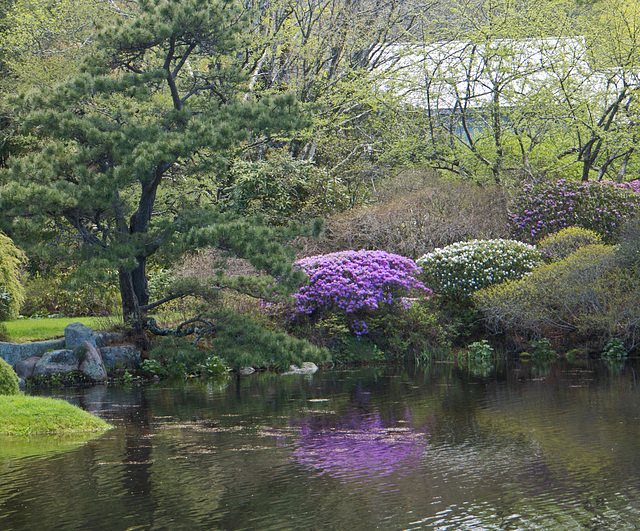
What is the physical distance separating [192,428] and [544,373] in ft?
24.9

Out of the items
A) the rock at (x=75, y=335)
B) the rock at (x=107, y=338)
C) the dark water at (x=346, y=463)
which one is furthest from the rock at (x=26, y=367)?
the dark water at (x=346, y=463)

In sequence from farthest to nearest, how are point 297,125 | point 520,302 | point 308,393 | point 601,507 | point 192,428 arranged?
point 520,302
point 297,125
point 308,393
point 192,428
point 601,507

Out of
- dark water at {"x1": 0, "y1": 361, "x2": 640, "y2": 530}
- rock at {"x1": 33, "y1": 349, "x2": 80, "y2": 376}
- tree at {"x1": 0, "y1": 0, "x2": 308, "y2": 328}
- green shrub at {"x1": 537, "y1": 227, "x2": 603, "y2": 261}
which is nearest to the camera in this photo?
dark water at {"x1": 0, "y1": 361, "x2": 640, "y2": 530}

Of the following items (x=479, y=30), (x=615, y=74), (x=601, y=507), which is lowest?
(x=601, y=507)

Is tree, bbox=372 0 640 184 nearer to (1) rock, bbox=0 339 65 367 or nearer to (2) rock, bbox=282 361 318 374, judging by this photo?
(2) rock, bbox=282 361 318 374

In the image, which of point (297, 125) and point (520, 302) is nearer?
point (297, 125)

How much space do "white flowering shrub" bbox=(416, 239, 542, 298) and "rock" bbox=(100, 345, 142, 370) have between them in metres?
7.05

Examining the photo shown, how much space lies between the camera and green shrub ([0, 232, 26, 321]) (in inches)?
575

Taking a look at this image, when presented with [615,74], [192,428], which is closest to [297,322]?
[192,428]

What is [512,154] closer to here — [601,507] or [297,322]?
[297,322]

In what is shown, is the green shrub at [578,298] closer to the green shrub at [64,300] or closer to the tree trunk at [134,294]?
the tree trunk at [134,294]

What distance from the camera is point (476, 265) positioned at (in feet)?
59.4

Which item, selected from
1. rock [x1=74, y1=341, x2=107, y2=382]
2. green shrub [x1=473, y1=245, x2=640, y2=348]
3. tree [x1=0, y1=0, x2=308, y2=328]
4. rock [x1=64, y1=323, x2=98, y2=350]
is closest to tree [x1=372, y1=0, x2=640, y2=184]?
green shrub [x1=473, y1=245, x2=640, y2=348]

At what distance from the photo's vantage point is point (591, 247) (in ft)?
55.3
